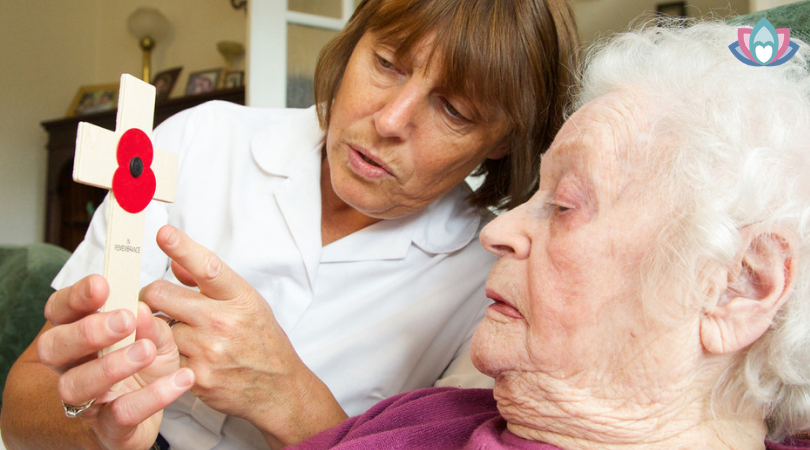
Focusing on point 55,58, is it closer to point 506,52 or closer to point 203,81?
point 203,81

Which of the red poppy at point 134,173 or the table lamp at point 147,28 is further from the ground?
the table lamp at point 147,28

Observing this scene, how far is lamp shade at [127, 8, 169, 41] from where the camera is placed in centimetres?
442

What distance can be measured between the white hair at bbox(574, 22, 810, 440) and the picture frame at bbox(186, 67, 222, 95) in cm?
380

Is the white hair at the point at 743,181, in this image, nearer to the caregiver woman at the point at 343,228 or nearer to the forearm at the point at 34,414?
the caregiver woman at the point at 343,228

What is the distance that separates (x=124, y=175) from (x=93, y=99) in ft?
15.1

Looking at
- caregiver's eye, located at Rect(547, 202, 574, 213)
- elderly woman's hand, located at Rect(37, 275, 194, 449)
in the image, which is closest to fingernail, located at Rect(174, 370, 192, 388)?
elderly woman's hand, located at Rect(37, 275, 194, 449)

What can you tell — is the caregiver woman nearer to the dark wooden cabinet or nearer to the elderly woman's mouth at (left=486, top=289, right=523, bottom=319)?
the elderly woman's mouth at (left=486, top=289, right=523, bottom=319)

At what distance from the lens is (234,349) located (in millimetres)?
917

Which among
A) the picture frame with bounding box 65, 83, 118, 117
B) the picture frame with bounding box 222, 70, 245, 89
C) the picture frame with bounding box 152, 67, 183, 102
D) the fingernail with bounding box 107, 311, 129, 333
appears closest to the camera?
the fingernail with bounding box 107, 311, 129, 333

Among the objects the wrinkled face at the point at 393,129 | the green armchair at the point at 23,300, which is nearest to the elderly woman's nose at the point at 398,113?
the wrinkled face at the point at 393,129

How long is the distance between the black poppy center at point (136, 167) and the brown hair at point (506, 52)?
0.55 meters

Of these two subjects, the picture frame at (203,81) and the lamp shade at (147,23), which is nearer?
the picture frame at (203,81)

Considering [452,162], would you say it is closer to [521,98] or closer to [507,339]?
[521,98]

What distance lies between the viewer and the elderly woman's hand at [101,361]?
2.12 ft
